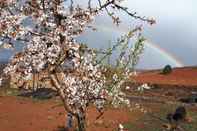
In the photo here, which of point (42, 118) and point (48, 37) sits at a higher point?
point (48, 37)

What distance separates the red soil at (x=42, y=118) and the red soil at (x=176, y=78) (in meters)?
28.4

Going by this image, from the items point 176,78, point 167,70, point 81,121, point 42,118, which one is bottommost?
point 176,78

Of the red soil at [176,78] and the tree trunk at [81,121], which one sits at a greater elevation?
the tree trunk at [81,121]

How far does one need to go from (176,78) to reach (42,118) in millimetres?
41032

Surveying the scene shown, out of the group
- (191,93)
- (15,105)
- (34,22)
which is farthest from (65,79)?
(191,93)

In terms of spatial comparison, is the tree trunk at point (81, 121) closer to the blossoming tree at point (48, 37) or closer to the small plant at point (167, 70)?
the blossoming tree at point (48, 37)

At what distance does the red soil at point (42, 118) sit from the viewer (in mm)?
27422

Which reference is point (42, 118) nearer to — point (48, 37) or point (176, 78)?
point (48, 37)

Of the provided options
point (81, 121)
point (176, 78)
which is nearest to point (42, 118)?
point (81, 121)

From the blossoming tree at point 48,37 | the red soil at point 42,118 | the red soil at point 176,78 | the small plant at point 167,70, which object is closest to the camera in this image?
the blossoming tree at point 48,37

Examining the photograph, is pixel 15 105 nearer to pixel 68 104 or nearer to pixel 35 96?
pixel 35 96

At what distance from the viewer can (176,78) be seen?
69.2 meters

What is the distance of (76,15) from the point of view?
444 inches

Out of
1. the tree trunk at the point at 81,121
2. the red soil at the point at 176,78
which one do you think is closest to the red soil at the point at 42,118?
the tree trunk at the point at 81,121
